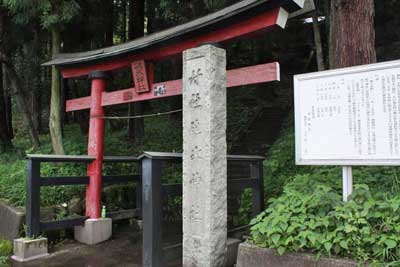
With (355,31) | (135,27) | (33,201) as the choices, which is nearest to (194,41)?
(355,31)

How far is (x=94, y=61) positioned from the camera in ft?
23.3

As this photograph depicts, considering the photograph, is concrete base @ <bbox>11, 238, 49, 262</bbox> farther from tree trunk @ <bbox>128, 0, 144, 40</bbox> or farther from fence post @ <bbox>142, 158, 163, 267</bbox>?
tree trunk @ <bbox>128, 0, 144, 40</bbox>

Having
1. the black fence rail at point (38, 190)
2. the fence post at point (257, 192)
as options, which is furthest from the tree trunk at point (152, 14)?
the fence post at point (257, 192)

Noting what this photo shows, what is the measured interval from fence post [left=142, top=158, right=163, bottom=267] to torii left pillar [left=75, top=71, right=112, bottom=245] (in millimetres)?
2904

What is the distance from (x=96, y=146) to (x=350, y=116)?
4.89 m

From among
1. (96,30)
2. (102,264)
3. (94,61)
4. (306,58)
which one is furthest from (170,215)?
(306,58)

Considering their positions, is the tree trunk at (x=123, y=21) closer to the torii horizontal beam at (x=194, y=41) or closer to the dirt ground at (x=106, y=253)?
the torii horizontal beam at (x=194, y=41)

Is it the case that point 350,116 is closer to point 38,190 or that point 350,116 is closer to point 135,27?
point 38,190

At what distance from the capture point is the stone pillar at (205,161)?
421cm

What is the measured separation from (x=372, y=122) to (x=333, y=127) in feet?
1.29

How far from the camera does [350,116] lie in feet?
12.5

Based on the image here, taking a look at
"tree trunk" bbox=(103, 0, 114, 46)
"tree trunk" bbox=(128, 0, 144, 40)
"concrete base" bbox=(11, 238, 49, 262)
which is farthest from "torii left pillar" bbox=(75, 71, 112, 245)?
"tree trunk" bbox=(128, 0, 144, 40)

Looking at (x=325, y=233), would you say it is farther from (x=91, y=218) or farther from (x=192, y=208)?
(x=91, y=218)

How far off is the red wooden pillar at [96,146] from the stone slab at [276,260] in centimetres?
392
